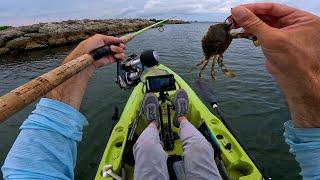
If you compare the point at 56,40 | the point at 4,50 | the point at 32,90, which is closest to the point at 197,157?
the point at 32,90

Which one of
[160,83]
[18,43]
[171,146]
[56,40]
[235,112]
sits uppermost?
[18,43]

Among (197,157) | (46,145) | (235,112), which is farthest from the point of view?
(235,112)

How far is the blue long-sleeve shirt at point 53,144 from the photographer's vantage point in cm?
143

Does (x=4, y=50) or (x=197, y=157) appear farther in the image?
(x=4, y=50)

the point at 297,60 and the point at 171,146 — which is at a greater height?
the point at 297,60

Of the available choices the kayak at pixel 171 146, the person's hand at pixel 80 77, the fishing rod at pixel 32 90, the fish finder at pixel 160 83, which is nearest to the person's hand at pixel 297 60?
the fishing rod at pixel 32 90

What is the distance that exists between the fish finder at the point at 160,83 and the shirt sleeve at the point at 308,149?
15.6ft

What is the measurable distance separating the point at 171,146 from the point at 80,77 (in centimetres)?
356

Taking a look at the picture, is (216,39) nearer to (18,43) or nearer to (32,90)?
(32,90)

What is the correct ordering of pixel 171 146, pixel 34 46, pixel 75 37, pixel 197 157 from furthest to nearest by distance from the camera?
pixel 75 37 < pixel 34 46 < pixel 171 146 < pixel 197 157

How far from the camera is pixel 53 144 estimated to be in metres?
1.83

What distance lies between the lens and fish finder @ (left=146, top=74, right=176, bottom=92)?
20.4 ft

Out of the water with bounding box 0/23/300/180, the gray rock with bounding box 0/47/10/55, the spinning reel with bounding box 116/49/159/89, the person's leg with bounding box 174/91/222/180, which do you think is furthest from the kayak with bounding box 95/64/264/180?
the gray rock with bounding box 0/47/10/55

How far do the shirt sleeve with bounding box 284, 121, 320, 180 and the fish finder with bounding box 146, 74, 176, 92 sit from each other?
15.6ft
